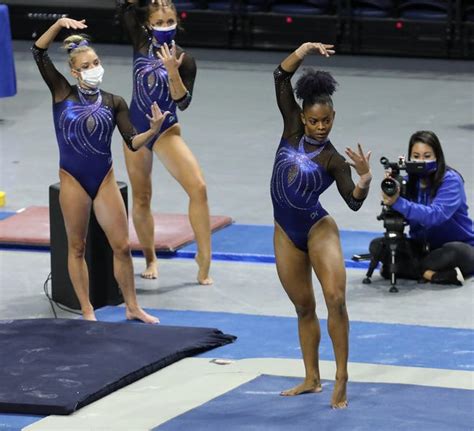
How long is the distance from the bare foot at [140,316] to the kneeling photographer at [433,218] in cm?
151

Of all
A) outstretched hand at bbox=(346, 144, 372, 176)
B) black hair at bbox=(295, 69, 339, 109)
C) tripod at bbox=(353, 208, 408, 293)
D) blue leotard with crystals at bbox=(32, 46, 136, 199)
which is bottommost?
tripod at bbox=(353, 208, 408, 293)

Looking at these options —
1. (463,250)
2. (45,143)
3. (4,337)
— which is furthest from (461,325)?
(45,143)

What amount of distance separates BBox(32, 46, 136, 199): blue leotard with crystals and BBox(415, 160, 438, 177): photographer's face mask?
6.09 feet

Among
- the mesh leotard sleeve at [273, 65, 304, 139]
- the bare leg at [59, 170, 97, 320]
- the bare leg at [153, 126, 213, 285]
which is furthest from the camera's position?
the bare leg at [153, 126, 213, 285]

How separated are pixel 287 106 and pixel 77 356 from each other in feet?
5.46

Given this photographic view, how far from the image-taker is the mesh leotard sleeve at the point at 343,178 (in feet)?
21.4

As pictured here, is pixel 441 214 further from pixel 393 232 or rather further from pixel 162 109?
pixel 162 109

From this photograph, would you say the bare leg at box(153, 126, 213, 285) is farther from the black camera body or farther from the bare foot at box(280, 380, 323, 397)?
the bare foot at box(280, 380, 323, 397)

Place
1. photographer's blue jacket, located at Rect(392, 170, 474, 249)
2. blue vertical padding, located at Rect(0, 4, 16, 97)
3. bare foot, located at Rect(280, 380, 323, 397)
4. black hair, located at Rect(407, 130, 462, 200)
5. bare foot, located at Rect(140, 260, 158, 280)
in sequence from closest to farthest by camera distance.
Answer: bare foot, located at Rect(280, 380, 323, 397)
photographer's blue jacket, located at Rect(392, 170, 474, 249)
black hair, located at Rect(407, 130, 462, 200)
bare foot, located at Rect(140, 260, 158, 280)
blue vertical padding, located at Rect(0, 4, 16, 97)

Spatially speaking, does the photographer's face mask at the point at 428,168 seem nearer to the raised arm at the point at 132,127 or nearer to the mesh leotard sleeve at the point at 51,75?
the raised arm at the point at 132,127

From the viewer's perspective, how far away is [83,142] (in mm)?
7926

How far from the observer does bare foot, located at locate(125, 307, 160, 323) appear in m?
8.16

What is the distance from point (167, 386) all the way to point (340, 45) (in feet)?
36.5

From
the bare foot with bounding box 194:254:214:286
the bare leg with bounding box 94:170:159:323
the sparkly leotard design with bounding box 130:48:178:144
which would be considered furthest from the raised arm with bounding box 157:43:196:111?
the bare foot with bounding box 194:254:214:286
